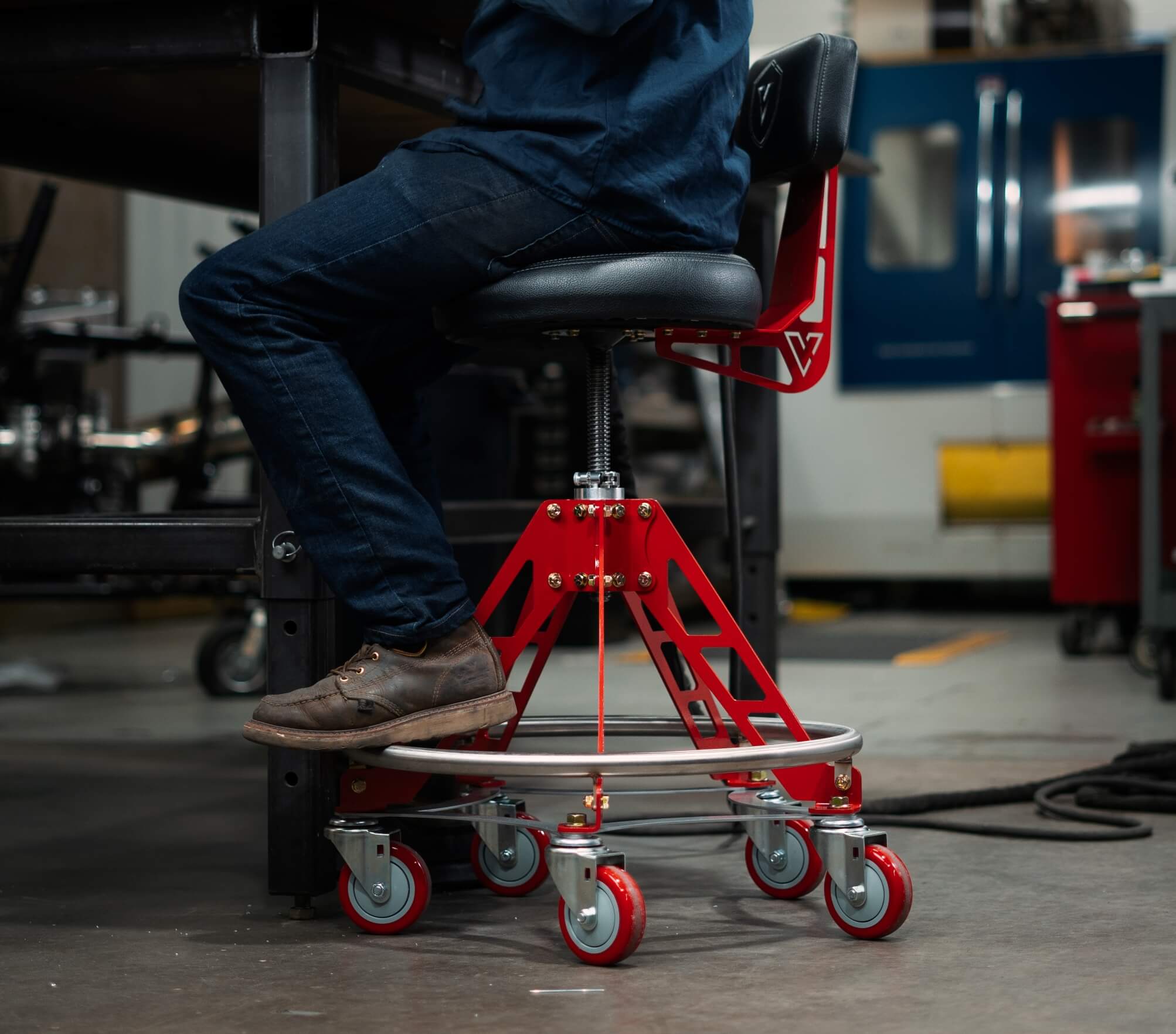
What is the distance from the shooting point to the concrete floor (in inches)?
54.1

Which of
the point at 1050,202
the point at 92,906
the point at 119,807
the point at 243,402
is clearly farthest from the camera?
the point at 1050,202

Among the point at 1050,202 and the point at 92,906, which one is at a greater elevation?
the point at 1050,202

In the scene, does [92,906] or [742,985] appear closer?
[742,985]

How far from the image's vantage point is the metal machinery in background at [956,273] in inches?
243

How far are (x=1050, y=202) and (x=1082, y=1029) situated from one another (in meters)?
5.39

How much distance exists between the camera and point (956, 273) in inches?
251

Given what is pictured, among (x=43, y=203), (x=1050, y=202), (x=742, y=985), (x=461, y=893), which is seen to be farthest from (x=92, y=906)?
(x=1050, y=202)

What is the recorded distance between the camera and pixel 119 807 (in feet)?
8.09

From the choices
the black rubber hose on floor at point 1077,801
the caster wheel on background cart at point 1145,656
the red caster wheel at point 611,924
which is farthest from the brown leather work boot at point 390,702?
the caster wheel on background cart at point 1145,656

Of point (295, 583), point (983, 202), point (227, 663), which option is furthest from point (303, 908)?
point (983, 202)

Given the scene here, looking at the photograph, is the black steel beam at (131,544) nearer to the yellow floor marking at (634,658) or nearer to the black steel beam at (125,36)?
the black steel beam at (125,36)

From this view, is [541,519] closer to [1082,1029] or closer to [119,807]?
[1082,1029]

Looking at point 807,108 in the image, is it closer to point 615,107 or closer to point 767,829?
point 615,107

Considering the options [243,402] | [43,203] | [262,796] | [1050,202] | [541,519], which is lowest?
[262,796]
